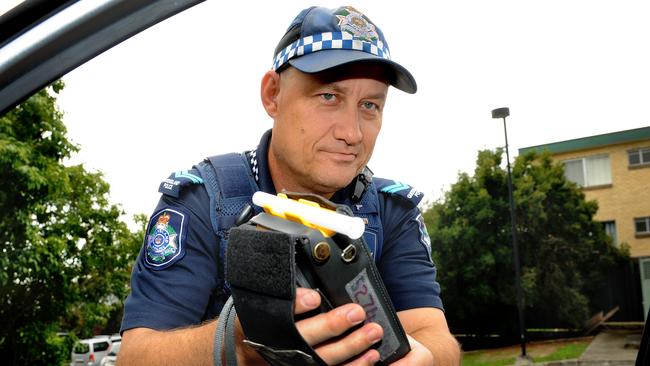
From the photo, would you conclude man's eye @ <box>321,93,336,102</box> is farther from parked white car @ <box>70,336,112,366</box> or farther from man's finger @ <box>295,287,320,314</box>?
parked white car @ <box>70,336,112,366</box>

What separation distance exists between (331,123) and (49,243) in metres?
18.1

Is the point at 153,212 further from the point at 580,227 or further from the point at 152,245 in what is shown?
the point at 580,227

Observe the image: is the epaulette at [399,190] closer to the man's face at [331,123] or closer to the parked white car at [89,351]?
the man's face at [331,123]

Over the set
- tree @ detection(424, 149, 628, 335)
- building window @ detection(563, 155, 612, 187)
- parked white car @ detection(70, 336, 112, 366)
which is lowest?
parked white car @ detection(70, 336, 112, 366)

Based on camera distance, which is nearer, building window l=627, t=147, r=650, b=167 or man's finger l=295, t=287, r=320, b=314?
man's finger l=295, t=287, r=320, b=314

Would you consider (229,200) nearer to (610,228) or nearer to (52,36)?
(52,36)

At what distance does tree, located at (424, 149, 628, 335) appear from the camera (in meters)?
20.2

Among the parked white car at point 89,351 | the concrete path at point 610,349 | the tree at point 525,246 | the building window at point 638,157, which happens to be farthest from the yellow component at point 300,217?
the building window at point 638,157

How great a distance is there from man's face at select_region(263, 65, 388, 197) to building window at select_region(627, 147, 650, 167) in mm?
25433

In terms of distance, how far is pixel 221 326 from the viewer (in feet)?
3.15

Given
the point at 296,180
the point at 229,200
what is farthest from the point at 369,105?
Result: the point at 229,200

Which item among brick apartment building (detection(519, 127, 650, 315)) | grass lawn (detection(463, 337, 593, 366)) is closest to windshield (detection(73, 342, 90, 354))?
grass lawn (detection(463, 337, 593, 366))

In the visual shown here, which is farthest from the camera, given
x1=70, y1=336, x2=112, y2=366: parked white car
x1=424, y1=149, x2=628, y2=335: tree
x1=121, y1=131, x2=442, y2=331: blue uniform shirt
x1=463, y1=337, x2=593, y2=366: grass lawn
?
x1=70, y1=336, x2=112, y2=366: parked white car

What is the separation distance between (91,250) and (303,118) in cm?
2024
